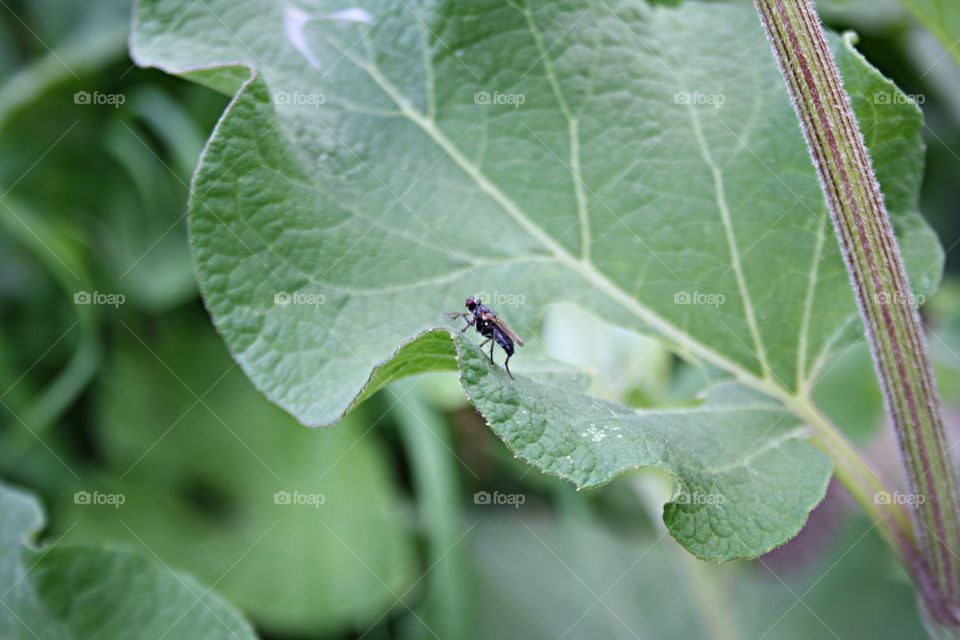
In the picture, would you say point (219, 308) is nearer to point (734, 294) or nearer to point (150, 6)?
point (150, 6)

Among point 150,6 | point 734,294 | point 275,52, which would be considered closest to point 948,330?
point 734,294

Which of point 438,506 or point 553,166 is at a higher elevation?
point 553,166

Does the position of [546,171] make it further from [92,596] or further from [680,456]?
[92,596]

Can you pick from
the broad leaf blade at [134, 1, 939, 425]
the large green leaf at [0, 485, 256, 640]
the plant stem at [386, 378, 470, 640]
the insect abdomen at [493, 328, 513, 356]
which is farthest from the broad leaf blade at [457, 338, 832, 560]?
the plant stem at [386, 378, 470, 640]

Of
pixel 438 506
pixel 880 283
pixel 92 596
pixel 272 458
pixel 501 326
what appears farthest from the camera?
pixel 272 458

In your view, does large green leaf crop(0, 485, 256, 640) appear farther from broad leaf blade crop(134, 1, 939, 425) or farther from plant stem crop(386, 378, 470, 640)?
plant stem crop(386, 378, 470, 640)

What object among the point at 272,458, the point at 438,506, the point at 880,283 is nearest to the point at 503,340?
the point at 880,283
